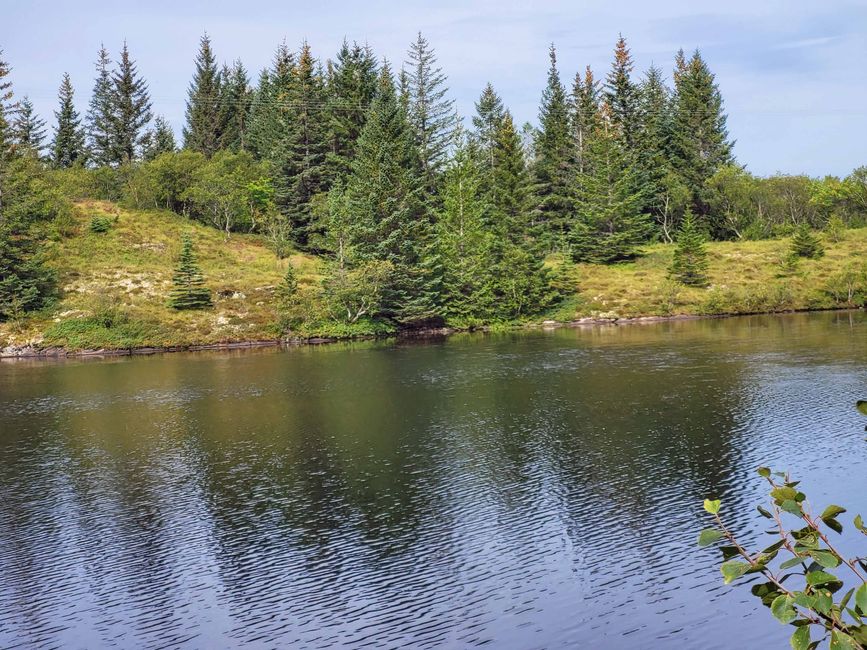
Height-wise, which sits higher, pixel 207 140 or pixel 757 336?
pixel 207 140

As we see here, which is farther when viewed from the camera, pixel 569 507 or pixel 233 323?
pixel 233 323

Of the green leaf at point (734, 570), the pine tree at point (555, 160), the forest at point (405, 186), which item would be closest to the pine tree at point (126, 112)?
the forest at point (405, 186)

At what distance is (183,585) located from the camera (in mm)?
19781

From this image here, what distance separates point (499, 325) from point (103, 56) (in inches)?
2613

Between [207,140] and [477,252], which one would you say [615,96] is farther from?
[207,140]

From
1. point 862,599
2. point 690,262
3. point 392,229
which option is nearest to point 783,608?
point 862,599

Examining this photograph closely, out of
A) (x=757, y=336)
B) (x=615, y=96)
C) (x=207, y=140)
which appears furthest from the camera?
(x=207, y=140)

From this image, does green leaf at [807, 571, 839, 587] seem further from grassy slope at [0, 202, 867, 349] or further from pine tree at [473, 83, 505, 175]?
pine tree at [473, 83, 505, 175]

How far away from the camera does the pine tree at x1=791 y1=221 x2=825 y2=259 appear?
87312mm

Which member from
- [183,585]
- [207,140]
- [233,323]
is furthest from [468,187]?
[183,585]

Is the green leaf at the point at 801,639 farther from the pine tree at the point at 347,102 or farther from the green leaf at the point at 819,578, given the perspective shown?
the pine tree at the point at 347,102

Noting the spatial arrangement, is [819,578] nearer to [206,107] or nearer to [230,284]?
[230,284]

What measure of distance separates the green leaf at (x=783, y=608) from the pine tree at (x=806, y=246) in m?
88.7

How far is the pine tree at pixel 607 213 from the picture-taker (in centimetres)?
9256
